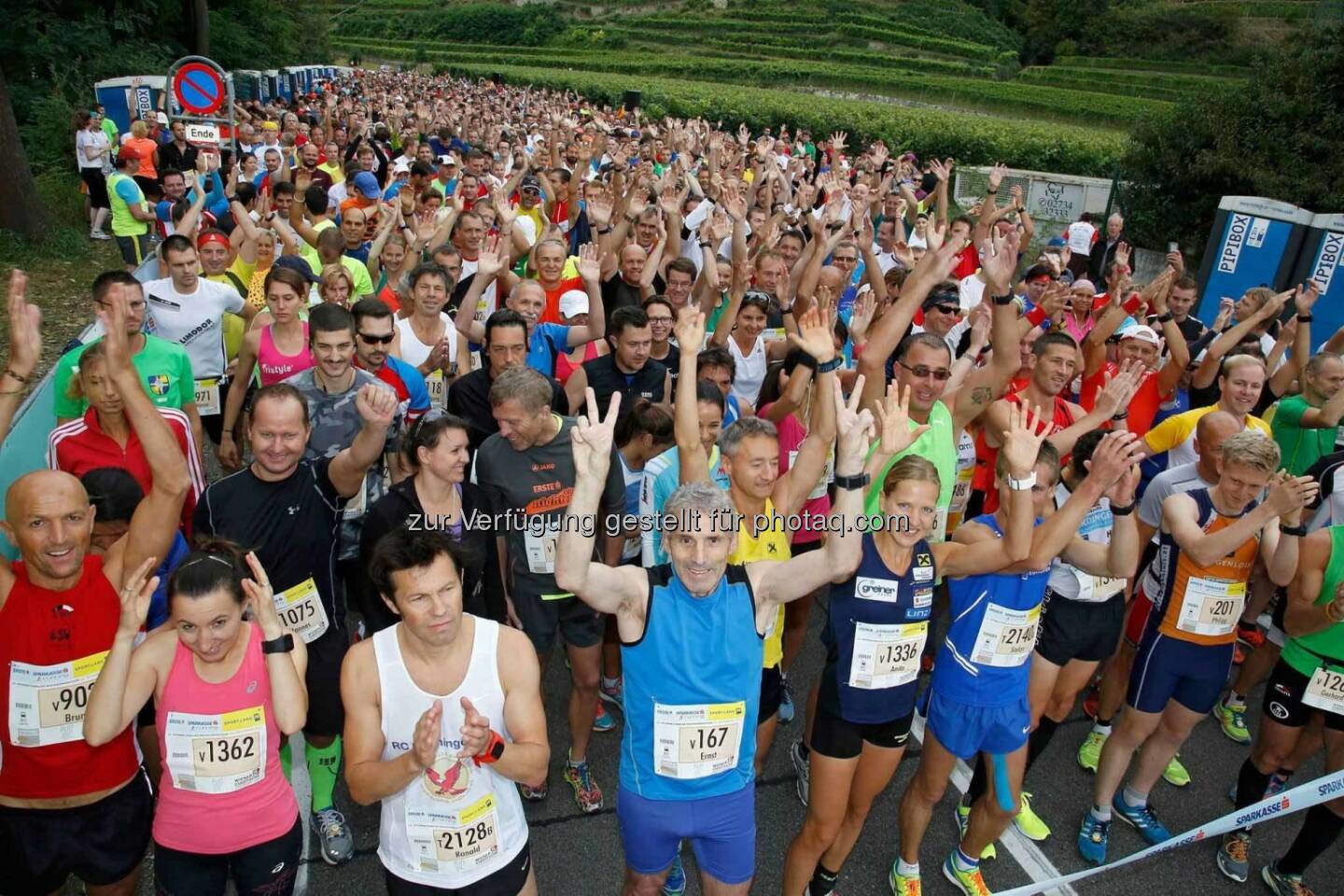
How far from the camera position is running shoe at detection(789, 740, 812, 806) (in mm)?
4324

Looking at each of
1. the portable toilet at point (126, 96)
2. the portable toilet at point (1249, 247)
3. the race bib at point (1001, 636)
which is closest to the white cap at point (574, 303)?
the race bib at point (1001, 636)

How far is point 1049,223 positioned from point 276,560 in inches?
694

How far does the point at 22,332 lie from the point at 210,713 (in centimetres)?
164

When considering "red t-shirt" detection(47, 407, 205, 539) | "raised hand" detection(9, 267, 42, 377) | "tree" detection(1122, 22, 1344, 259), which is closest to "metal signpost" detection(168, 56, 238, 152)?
"red t-shirt" detection(47, 407, 205, 539)

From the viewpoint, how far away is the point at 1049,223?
17.8 meters

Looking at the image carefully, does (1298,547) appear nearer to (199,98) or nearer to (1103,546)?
(1103,546)

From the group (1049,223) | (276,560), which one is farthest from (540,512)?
(1049,223)

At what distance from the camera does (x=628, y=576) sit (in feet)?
9.61

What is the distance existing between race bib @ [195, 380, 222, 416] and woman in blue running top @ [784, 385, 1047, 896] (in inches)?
174

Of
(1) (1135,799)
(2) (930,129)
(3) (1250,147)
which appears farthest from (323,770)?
(2) (930,129)

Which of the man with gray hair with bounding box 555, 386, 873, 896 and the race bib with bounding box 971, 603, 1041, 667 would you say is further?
the race bib with bounding box 971, 603, 1041, 667

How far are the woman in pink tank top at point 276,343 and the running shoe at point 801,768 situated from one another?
11.2 ft

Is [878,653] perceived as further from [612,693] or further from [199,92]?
[199,92]

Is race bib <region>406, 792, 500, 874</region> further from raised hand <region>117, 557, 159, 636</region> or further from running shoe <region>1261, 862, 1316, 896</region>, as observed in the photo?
running shoe <region>1261, 862, 1316, 896</region>
